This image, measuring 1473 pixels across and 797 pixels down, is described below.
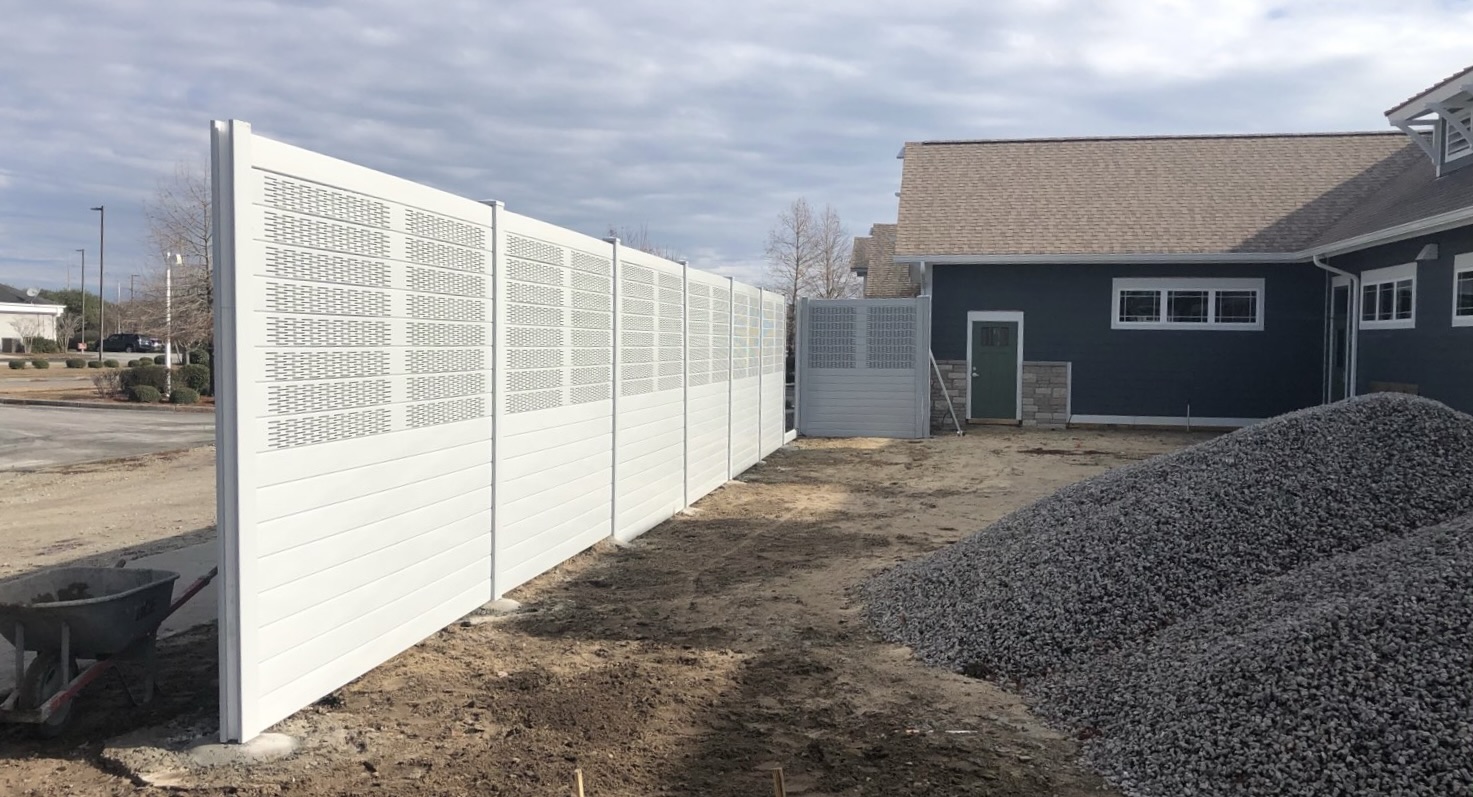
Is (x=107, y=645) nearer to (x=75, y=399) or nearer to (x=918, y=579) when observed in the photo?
(x=918, y=579)

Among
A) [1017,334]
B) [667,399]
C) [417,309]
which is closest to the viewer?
[417,309]

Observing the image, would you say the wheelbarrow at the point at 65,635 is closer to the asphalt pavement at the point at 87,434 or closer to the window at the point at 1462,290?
the asphalt pavement at the point at 87,434

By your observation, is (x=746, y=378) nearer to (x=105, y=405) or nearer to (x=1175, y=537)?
(x=1175, y=537)

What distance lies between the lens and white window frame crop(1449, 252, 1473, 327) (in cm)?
1402

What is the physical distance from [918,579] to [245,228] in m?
4.70

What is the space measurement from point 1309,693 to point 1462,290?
12524 millimetres

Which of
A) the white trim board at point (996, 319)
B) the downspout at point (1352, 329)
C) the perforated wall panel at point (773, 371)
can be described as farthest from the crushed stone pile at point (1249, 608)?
the white trim board at point (996, 319)

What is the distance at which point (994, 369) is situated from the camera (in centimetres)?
2078

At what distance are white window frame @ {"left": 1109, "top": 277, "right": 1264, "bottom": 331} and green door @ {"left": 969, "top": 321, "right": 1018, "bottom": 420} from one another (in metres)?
1.92

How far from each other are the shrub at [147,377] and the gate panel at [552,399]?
20.9m

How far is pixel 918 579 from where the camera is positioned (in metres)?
7.30

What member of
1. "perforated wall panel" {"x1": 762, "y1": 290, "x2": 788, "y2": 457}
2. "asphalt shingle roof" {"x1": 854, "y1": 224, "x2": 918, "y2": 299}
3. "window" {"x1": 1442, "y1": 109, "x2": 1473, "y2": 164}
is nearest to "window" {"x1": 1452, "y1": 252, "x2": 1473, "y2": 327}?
"window" {"x1": 1442, "y1": 109, "x2": 1473, "y2": 164}

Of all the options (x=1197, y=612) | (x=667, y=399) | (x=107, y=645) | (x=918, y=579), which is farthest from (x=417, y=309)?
(x=667, y=399)

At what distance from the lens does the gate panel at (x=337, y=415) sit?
172 inches
